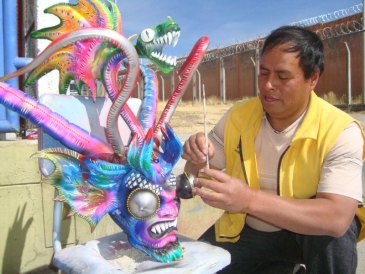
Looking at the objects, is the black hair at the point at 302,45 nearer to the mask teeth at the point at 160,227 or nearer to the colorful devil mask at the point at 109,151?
the colorful devil mask at the point at 109,151

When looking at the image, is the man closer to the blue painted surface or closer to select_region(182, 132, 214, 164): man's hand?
select_region(182, 132, 214, 164): man's hand

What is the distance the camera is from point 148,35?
4.72 feet

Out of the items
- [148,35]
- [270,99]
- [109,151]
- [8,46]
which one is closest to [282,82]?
[270,99]

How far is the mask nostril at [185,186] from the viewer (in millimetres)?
1316

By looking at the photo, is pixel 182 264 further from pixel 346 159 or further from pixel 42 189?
pixel 42 189

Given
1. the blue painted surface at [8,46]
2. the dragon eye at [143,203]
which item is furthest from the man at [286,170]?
the blue painted surface at [8,46]

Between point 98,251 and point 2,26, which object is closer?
point 98,251

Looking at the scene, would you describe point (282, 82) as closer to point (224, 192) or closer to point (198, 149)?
point (198, 149)

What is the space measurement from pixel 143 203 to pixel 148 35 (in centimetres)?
61

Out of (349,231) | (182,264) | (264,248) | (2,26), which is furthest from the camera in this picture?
(2,26)

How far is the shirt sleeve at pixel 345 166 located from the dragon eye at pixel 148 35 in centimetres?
80

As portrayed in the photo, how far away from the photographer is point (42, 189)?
205 centimetres

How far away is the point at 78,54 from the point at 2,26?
1.06 meters

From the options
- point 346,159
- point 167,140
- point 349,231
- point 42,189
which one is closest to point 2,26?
point 42,189
